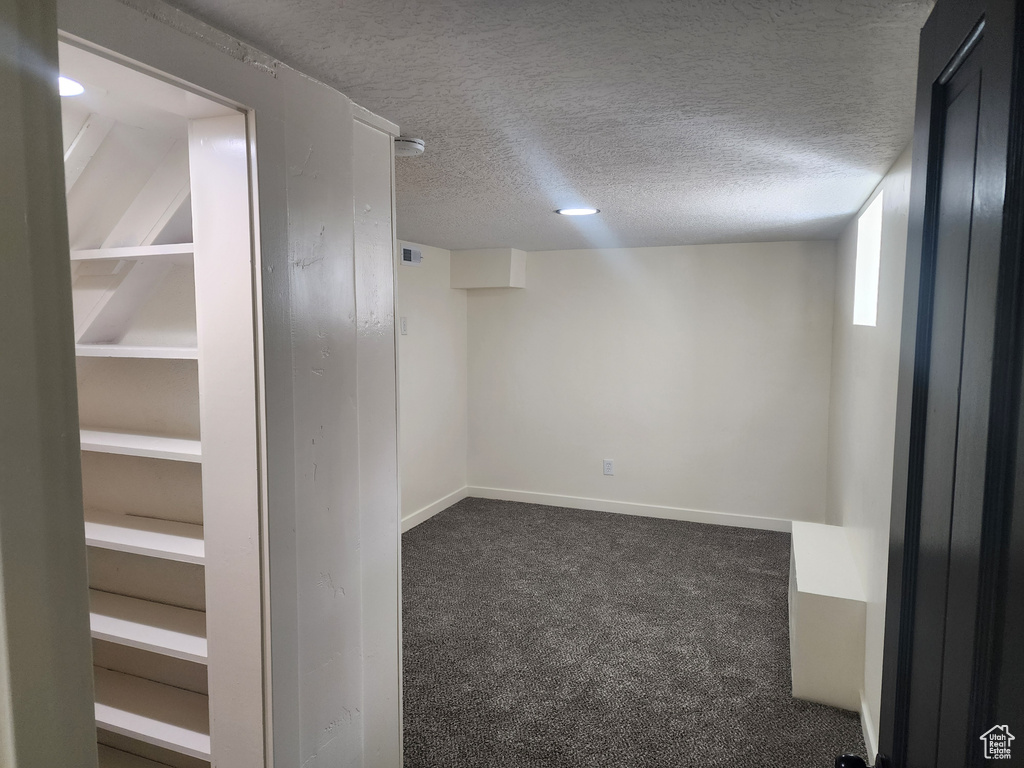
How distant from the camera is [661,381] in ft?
16.3

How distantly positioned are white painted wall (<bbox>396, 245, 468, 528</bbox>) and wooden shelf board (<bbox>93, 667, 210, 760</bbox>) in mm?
2535

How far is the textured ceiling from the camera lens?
1157 mm

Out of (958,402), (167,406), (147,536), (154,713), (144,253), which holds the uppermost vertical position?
(144,253)

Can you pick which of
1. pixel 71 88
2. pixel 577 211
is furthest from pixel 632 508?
pixel 71 88

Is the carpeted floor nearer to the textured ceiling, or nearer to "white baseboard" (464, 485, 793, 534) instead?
"white baseboard" (464, 485, 793, 534)

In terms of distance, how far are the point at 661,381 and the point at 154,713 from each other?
12.9 ft

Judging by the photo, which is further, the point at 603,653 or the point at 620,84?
the point at 603,653

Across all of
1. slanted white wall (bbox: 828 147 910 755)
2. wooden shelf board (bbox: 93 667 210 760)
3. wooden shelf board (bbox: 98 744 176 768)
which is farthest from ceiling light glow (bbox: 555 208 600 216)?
wooden shelf board (bbox: 98 744 176 768)

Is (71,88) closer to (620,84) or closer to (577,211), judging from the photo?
(620,84)

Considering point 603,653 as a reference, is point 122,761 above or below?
above

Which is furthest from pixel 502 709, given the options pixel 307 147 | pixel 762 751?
pixel 307 147

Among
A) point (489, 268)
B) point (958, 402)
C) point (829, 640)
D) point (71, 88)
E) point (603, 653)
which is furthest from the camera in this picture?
point (489, 268)

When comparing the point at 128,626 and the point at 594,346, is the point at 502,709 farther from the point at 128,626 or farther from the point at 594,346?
the point at 594,346

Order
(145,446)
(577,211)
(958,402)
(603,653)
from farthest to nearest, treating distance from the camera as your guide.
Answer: (577,211)
(603,653)
(145,446)
(958,402)
